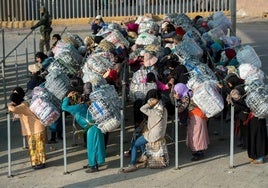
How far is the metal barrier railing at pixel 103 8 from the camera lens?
27.3m

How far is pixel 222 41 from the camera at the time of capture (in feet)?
53.2

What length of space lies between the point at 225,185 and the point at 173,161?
139 centimetres

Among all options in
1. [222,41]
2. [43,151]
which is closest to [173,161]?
[43,151]

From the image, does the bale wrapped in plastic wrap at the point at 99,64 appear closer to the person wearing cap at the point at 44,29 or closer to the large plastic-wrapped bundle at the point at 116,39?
the large plastic-wrapped bundle at the point at 116,39

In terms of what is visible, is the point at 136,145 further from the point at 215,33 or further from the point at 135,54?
the point at 215,33

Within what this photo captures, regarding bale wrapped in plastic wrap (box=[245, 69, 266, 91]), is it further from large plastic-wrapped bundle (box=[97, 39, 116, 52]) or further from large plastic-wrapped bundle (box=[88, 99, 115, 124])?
large plastic-wrapped bundle (box=[97, 39, 116, 52])

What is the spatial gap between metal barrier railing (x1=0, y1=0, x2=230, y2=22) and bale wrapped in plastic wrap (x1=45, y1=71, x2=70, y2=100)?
628 inches

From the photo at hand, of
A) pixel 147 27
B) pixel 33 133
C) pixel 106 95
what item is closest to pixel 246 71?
pixel 106 95

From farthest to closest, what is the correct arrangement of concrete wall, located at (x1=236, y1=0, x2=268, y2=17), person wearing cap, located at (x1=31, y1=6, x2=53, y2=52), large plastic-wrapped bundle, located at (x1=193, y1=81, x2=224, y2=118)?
concrete wall, located at (x1=236, y1=0, x2=268, y2=17) → person wearing cap, located at (x1=31, y1=6, x2=53, y2=52) → large plastic-wrapped bundle, located at (x1=193, y1=81, x2=224, y2=118)

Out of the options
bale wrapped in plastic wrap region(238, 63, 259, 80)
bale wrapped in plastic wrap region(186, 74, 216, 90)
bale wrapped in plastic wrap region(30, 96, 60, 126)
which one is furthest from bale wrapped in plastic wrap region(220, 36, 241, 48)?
bale wrapped in plastic wrap region(30, 96, 60, 126)

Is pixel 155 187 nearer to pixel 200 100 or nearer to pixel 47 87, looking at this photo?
pixel 200 100

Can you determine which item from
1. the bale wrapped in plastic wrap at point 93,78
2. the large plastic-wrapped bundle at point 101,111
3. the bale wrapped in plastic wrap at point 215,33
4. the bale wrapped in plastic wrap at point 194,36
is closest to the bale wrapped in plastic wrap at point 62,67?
the bale wrapped in plastic wrap at point 93,78

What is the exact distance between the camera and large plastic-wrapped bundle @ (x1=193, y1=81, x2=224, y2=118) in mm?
10672

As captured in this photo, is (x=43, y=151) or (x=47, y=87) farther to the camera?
(x=47, y=87)
